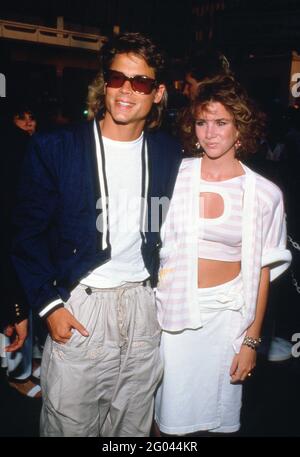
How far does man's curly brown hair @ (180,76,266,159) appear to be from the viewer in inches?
95.0

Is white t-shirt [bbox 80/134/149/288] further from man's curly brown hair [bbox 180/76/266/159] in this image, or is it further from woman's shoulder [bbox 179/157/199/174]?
man's curly brown hair [bbox 180/76/266/159]

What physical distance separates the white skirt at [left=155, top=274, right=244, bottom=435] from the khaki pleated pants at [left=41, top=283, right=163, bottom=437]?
0.58 feet

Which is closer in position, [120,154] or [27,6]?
[120,154]

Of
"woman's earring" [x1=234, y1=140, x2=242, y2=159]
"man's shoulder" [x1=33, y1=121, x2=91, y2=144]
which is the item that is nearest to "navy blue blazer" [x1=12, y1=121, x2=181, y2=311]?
"man's shoulder" [x1=33, y1=121, x2=91, y2=144]

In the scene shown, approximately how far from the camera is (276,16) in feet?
15.8

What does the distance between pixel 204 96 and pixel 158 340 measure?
4.72 ft

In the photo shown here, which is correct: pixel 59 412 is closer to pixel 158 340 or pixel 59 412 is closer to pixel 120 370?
pixel 120 370

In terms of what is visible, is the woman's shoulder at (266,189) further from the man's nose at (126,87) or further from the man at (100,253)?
the man's nose at (126,87)

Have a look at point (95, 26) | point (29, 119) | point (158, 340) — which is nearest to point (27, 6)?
point (95, 26)

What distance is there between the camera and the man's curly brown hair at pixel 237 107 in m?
2.41

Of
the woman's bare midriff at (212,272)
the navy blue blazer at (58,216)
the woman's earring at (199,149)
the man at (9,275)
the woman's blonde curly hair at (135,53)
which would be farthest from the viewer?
the woman's earring at (199,149)

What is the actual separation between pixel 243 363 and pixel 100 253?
42.7 inches

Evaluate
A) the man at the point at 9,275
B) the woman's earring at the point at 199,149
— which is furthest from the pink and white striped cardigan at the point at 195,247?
the man at the point at 9,275

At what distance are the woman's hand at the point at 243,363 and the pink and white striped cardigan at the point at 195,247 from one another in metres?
0.06
